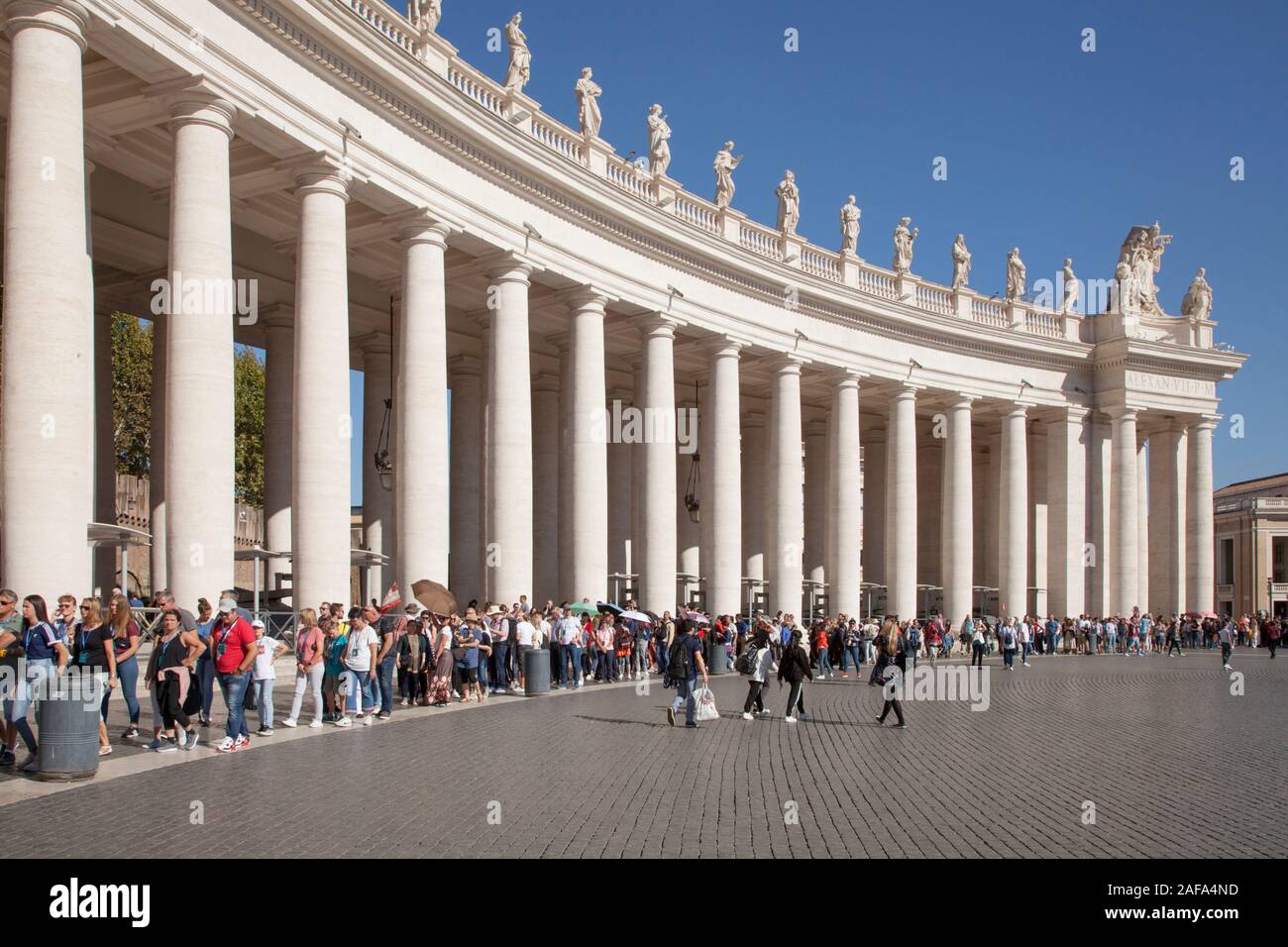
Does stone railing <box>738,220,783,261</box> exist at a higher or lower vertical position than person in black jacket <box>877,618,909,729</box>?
higher

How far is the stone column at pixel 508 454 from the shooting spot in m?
35.1

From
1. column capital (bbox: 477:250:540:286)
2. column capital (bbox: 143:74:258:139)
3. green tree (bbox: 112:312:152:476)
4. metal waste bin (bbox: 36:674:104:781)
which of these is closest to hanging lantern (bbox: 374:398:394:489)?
A: column capital (bbox: 477:250:540:286)

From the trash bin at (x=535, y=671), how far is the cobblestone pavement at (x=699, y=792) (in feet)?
12.6

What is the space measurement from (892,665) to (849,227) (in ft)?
111

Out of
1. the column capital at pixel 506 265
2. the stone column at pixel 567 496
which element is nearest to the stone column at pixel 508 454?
the column capital at pixel 506 265

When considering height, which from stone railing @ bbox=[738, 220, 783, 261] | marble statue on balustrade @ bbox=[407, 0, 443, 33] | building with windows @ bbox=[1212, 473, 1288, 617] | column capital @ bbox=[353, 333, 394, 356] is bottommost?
building with windows @ bbox=[1212, 473, 1288, 617]

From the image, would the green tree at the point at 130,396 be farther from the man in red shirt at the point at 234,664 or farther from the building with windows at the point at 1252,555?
the building with windows at the point at 1252,555

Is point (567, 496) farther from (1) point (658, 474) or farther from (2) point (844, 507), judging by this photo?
(2) point (844, 507)

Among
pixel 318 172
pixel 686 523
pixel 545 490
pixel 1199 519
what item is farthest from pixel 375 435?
pixel 1199 519

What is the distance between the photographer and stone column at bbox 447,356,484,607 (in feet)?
145

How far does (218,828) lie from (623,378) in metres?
44.5

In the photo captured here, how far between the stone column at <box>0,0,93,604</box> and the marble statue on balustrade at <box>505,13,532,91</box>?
57.7 ft

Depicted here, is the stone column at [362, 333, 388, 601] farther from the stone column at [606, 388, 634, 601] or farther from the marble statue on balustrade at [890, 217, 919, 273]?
the marble statue on balustrade at [890, 217, 919, 273]
